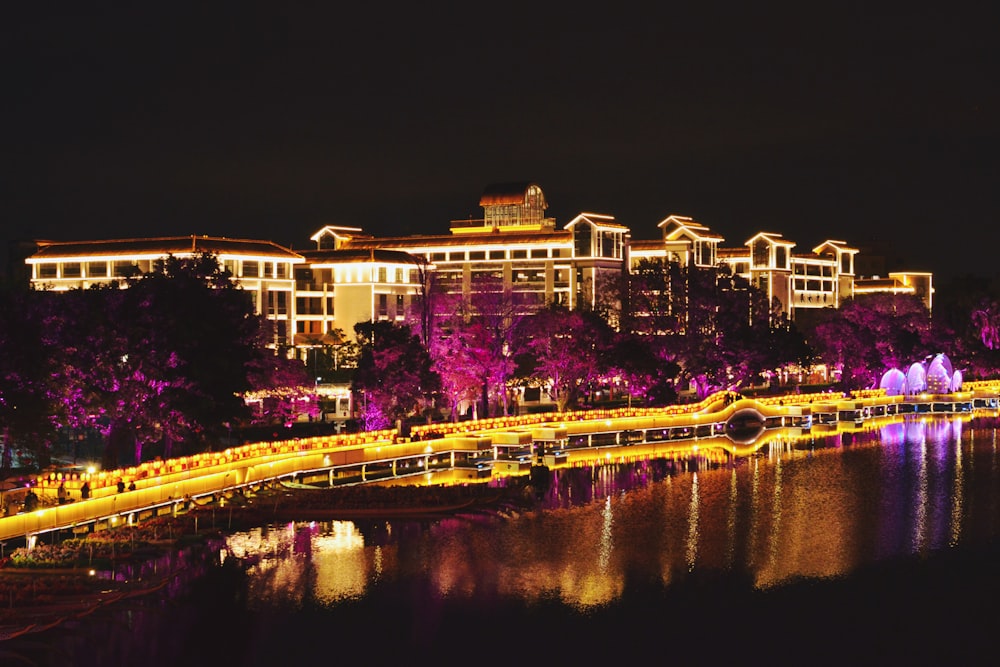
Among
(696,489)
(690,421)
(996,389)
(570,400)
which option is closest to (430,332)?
(570,400)

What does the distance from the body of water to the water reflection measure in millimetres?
187

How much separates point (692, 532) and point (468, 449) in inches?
964

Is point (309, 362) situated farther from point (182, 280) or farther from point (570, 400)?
point (182, 280)

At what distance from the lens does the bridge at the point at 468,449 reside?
58.8 m

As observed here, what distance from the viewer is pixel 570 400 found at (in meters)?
116

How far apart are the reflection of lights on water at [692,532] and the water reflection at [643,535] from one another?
0.10 m

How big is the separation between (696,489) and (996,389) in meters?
76.6

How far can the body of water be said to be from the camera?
4609 centimetres

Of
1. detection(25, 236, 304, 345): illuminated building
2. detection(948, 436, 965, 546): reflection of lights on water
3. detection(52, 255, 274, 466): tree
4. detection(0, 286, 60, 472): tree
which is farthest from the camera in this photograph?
detection(25, 236, 304, 345): illuminated building

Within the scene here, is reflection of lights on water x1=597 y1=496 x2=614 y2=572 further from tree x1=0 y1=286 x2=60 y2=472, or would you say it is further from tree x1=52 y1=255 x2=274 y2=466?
tree x1=0 y1=286 x2=60 y2=472

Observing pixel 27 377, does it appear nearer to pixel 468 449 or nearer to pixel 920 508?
pixel 468 449

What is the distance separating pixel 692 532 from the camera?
66.1m

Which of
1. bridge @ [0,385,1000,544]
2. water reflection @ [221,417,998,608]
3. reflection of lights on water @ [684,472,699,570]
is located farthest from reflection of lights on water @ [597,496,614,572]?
bridge @ [0,385,1000,544]

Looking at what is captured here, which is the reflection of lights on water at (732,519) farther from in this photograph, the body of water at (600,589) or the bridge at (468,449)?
the bridge at (468,449)
